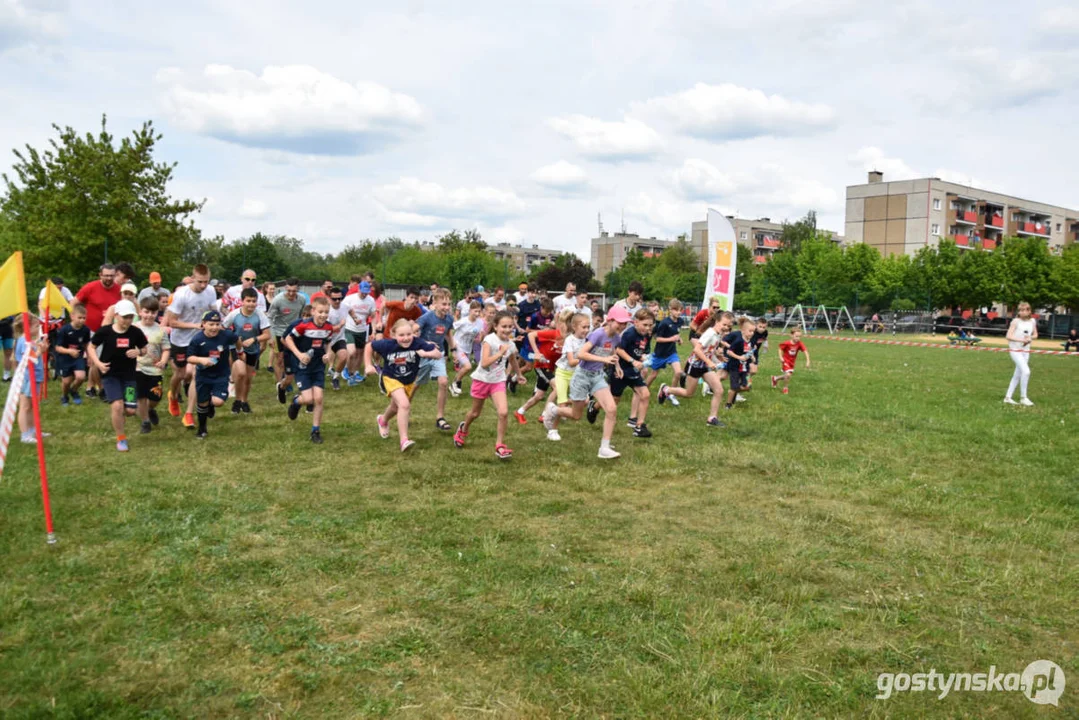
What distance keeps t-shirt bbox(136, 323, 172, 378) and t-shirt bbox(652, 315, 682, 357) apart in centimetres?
718

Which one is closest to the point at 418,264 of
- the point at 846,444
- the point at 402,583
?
the point at 846,444

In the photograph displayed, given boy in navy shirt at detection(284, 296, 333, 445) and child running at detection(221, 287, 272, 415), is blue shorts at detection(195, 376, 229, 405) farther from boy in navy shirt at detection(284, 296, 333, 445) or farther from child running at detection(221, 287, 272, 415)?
child running at detection(221, 287, 272, 415)

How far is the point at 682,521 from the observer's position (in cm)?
627

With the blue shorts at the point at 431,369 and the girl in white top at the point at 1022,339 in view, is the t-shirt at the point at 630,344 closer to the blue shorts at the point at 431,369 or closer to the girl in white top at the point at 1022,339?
the blue shorts at the point at 431,369

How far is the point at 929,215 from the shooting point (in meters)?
76.8

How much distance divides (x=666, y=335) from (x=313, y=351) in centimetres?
550

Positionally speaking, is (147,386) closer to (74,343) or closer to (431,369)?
(74,343)

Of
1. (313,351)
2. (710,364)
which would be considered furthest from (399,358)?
(710,364)

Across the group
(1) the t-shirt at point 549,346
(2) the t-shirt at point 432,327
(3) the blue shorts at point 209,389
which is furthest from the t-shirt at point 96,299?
(1) the t-shirt at point 549,346

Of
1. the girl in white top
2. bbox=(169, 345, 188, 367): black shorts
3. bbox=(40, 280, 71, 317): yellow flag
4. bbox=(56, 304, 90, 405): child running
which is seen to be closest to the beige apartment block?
the girl in white top

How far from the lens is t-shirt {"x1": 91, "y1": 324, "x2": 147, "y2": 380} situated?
28.1 feet

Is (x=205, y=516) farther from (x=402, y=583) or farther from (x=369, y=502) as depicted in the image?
(x=402, y=583)

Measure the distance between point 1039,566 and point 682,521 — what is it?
104 inches

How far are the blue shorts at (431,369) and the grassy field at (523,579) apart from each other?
1289 millimetres
